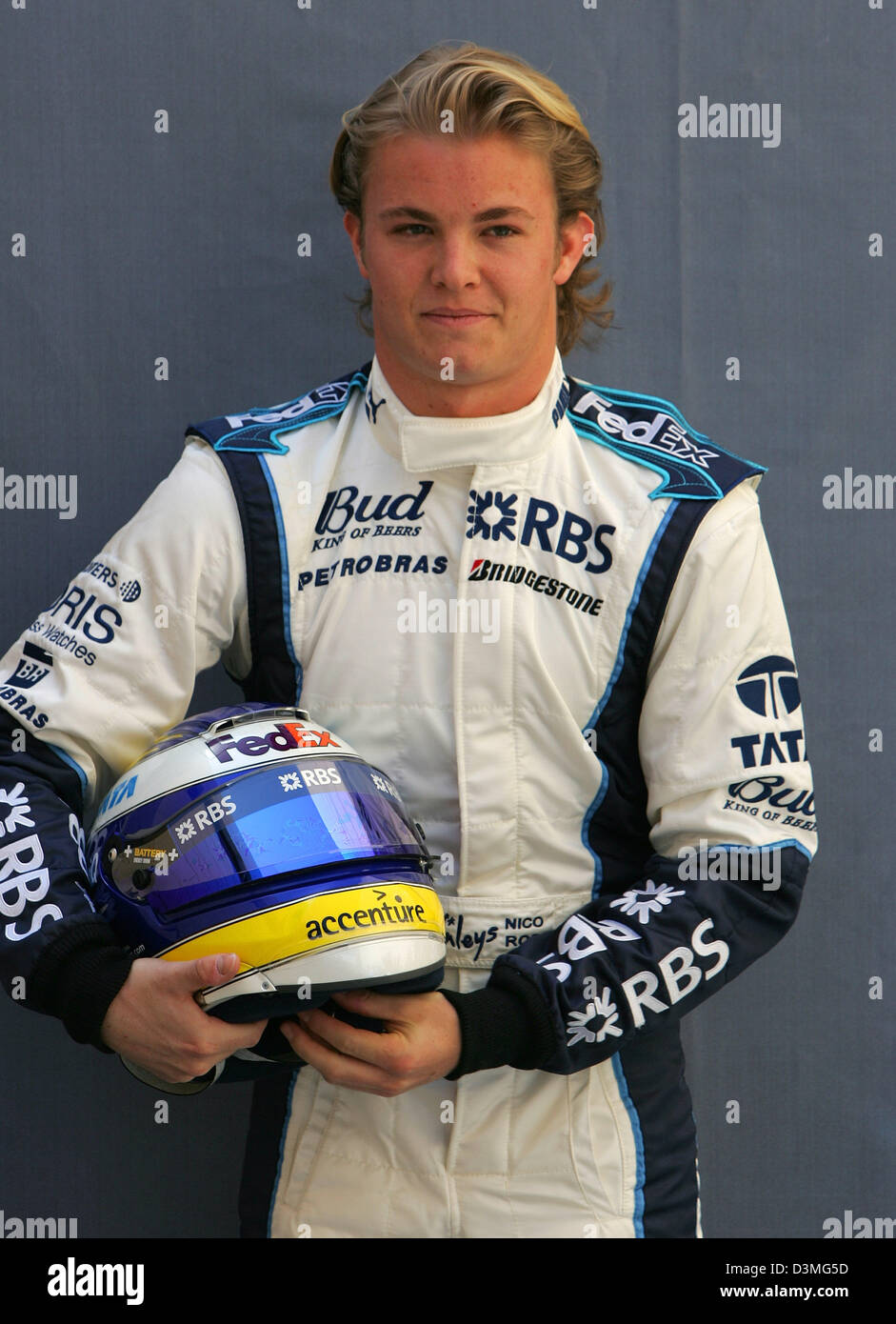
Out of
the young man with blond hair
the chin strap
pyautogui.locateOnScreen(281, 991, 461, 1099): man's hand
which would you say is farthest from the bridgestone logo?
the chin strap

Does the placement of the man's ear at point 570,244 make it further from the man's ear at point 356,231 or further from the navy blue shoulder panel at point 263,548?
the navy blue shoulder panel at point 263,548

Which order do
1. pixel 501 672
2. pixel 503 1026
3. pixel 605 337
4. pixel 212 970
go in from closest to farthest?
pixel 212 970 → pixel 503 1026 → pixel 501 672 → pixel 605 337

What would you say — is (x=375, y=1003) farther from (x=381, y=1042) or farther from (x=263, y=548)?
(x=263, y=548)

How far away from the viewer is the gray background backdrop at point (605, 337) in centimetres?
191

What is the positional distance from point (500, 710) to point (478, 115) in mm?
669

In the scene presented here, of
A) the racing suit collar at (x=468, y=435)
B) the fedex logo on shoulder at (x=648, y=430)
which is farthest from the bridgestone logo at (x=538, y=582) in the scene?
the fedex logo on shoulder at (x=648, y=430)

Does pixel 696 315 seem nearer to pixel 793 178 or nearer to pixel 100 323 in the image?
pixel 793 178

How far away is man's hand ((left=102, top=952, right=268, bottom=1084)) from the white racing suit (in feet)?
0.70

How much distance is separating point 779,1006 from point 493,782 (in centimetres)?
81

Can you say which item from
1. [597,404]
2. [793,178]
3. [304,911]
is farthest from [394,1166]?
[793,178]

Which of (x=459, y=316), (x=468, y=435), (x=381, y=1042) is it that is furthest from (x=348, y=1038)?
(x=459, y=316)

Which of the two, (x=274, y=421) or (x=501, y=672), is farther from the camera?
(x=274, y=421)

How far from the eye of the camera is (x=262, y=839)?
1330 mm
